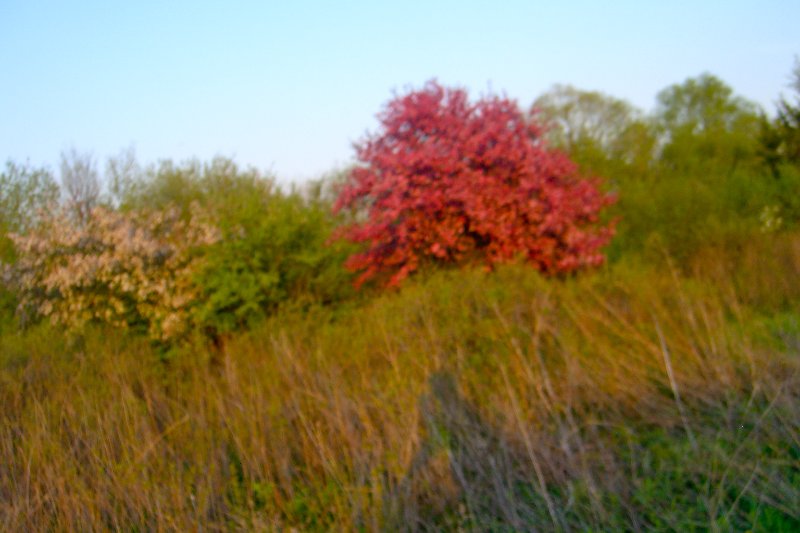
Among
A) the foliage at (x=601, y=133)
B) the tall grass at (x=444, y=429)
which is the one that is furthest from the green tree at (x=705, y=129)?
the tall grass at (x=444, y=429)

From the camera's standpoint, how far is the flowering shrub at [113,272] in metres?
9.48

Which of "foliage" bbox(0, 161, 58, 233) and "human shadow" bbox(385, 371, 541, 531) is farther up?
"foliage" bbox(0, 161, 58, 233)

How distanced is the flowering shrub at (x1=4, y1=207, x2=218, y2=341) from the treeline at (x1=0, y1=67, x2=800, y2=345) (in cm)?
2

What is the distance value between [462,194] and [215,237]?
3805 millimetres

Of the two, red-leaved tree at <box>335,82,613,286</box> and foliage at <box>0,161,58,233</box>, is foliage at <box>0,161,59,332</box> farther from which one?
red-leaved tree at <box>335,82,613,286</box>

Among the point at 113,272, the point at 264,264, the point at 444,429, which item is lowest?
the point at 444,429

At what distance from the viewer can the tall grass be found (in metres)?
3.87

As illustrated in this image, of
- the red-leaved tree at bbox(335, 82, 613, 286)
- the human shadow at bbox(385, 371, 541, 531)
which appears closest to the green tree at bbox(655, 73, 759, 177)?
the red-leaved tree at bbox(335, 82, 613, 286)

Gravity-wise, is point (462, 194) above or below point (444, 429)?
above

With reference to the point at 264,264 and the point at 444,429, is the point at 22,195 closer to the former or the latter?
the point at 264,264

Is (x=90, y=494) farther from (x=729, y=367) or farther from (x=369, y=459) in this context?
(x=729, y=367)

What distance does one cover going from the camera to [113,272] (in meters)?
10.0

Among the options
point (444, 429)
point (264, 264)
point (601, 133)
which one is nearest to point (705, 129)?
point (601, 133)

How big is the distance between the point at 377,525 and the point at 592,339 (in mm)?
2939
